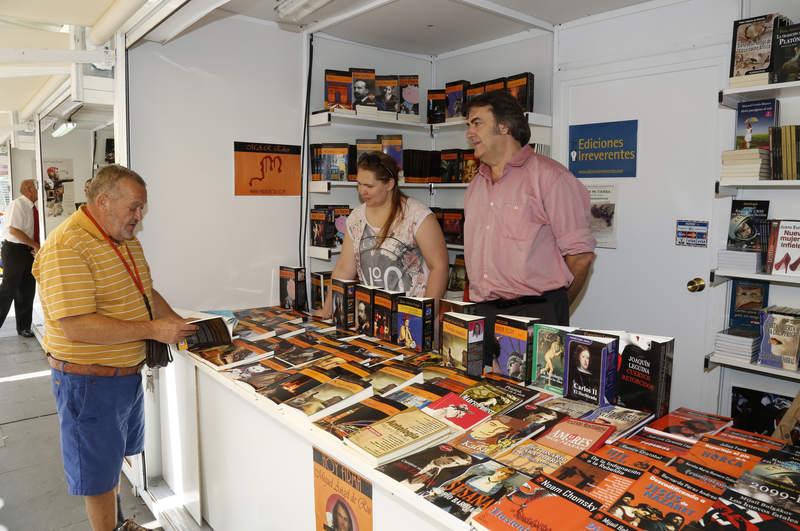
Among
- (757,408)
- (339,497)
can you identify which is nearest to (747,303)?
(757,408)

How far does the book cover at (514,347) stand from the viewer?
2006 mm

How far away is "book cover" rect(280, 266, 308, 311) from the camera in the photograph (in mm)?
3514

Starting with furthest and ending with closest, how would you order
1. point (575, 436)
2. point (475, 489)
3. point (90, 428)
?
point (90, 428) → point (575, 436) → point (475, 489)

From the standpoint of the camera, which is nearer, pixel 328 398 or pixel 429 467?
pixel 429 467

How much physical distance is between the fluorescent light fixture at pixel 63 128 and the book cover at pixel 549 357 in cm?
462

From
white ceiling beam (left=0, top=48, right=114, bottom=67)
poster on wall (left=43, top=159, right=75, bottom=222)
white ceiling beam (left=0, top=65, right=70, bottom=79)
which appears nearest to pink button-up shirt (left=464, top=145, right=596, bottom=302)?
white ceiling beam (left=0, top=48, right=114, bottom=67)

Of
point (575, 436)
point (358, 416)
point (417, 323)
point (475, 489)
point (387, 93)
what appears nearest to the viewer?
point (475, 489)

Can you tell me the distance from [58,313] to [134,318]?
338 mm

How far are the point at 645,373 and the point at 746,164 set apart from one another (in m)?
1.65

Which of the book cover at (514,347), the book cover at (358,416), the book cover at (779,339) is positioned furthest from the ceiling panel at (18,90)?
the book cover at (779,339)

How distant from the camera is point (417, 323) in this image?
246 centimetres

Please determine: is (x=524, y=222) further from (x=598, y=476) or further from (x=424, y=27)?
(x=424, y=27)

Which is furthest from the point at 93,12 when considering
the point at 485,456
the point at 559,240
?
the point at 485,456

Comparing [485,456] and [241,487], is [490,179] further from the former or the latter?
[241,487]
